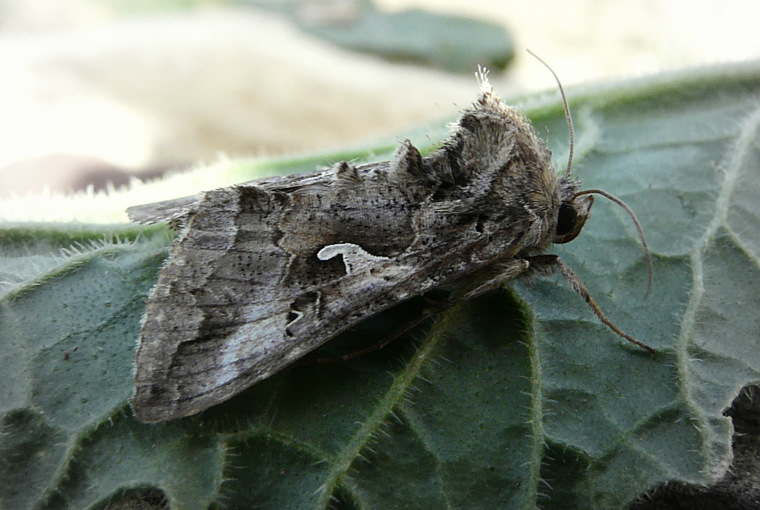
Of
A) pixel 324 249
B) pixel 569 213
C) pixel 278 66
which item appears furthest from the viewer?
pixel 278 66

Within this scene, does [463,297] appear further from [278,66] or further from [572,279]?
[278,66]

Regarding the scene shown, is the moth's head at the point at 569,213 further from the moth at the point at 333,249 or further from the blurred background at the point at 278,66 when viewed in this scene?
the blurred background at the point at 278,66

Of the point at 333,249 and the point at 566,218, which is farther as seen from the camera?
the point at 566,218

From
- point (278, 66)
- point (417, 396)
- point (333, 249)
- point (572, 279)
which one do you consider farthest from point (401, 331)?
point (278, 66)

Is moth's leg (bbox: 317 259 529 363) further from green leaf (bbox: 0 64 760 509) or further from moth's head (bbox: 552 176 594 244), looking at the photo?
moth's head (bbox: 552 176 594 244)

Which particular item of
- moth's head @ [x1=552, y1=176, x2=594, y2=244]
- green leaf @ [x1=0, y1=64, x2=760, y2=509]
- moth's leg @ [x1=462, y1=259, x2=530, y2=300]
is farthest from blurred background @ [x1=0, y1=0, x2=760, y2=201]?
moth's leg @ [x1=462, y1=259, x2=530, y2=300]

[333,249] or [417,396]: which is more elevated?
[333,249]

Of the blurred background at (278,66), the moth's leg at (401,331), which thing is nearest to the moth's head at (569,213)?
the moth's leg at (401,331)
